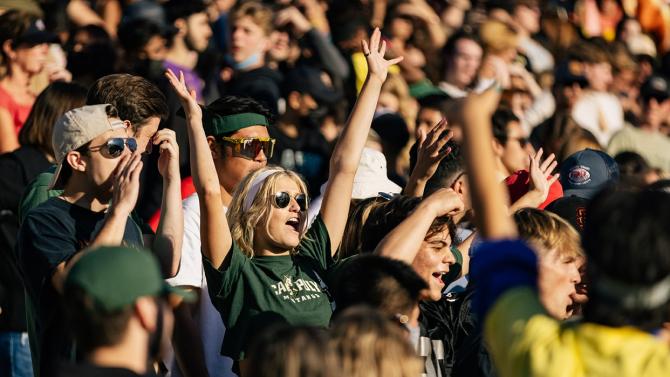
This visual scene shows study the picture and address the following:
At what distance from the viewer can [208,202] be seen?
529 centimetres

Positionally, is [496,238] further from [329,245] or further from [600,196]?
[329,245]

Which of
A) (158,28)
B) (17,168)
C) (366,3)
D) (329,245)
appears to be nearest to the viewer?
(329,245)

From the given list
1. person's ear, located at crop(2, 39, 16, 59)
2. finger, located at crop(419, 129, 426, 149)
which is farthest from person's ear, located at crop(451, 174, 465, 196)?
person's ear, located at crop(2, 39, 16, 59)

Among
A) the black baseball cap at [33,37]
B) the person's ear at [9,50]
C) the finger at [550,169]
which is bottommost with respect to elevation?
the person's ear at [9,50]

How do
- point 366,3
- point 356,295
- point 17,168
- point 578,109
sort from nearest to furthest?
Answer: point 356,295
point 17,168
point 578,109
point 366,3

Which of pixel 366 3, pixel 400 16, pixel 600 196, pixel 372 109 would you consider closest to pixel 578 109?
pixel 400 16

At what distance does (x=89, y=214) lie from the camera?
545cm

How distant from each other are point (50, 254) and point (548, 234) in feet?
6.74

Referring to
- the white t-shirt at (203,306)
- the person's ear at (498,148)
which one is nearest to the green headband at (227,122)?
the white t-shirt at (203,306)

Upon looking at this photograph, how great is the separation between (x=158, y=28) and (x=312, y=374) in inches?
241

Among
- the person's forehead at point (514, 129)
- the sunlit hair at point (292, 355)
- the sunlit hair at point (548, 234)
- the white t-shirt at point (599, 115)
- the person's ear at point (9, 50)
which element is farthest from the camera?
the white t-shirt at point (599, 115)

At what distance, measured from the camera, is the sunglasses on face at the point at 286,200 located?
18.8ft

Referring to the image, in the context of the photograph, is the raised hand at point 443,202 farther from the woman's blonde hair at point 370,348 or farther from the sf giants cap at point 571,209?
the woman's blonde hair at point 370,348

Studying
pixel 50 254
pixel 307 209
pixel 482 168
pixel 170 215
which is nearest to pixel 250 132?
pixel 307 209
